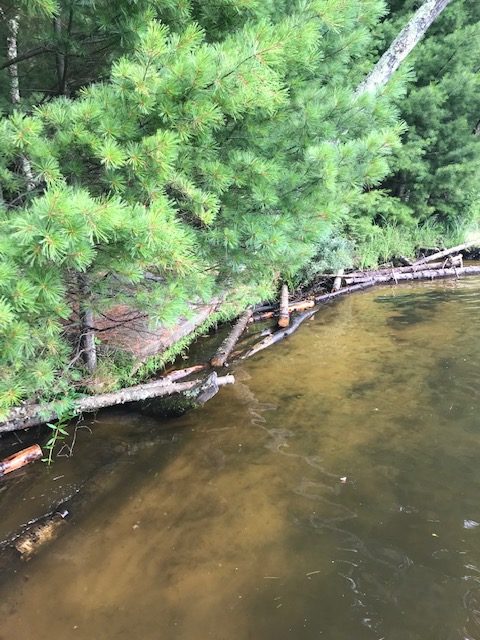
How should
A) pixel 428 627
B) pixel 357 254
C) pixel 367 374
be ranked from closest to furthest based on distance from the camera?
pixel 428 627 < pixel 367 374 < pixel 357 254

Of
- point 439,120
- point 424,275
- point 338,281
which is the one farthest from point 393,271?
point 439,120

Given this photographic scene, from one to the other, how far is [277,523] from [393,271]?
25.3ft

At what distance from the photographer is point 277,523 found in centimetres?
274

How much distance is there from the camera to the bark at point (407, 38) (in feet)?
22.2

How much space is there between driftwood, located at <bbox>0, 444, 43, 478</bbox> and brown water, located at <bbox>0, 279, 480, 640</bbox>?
0.20m

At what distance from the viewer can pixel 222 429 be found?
3787mm

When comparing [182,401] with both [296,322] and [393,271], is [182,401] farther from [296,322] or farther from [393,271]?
[393,271]

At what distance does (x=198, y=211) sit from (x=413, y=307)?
5315 millimetres

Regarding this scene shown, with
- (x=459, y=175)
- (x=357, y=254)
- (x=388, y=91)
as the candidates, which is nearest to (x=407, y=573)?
(x=388, y=91)

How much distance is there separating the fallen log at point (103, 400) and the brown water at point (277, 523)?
0.66 feet

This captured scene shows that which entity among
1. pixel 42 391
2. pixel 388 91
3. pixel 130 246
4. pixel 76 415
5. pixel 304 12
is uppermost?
pixel 304 12

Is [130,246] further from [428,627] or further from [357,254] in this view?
[357,254]

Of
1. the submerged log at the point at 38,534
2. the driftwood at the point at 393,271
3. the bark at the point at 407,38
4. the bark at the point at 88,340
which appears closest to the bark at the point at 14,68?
the bark at the point at 88,340

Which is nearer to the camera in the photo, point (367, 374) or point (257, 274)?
point (257, 274)
